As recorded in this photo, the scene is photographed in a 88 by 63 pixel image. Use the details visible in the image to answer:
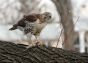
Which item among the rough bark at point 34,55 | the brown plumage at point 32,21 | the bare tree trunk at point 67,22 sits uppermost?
the bare tree trunk at point 67,22

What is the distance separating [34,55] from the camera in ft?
20.1

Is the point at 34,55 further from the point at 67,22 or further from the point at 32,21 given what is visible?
the point at 67,22

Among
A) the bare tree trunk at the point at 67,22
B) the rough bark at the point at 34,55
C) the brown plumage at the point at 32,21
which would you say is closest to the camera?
the rough bark at the point at 34,55

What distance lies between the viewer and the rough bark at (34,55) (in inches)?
237

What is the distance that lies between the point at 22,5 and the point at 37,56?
19.3 metres

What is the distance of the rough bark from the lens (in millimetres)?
6015

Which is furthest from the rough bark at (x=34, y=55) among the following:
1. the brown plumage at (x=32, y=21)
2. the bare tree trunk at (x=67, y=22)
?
the bare tree trunk at (x=67, y=22)

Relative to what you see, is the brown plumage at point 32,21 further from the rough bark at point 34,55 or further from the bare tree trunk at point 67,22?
the bare tree trunk at point 67,22

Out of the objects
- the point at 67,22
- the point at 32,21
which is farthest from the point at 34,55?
the point at 67,22

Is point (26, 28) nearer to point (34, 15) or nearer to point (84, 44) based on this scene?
point (34, 15)

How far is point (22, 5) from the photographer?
25297 mm

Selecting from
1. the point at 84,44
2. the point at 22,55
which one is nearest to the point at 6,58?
the point at 22,55

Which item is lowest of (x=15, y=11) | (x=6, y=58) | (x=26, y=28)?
(x=6, y=58)

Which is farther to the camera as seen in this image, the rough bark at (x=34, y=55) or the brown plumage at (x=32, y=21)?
the brown plumage at (x=32, y=21)
